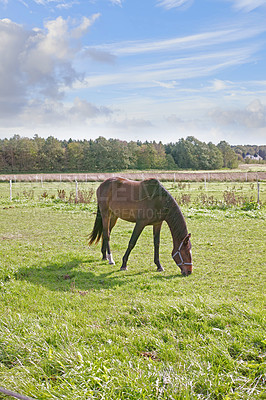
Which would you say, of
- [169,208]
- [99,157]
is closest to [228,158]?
[99,157]

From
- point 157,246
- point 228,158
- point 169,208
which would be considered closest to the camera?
point 169,208

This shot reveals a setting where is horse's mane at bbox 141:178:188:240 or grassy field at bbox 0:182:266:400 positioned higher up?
horse's mane at bbox 141:178:188:240

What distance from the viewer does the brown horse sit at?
20.7 ft

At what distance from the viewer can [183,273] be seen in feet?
20.8

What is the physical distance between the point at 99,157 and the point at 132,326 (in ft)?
232

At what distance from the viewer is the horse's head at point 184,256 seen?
→ 623cm

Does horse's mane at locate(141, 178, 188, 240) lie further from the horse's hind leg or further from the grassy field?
the horse's hind leg

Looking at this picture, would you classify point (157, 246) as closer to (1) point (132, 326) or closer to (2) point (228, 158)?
(1) point (132, 326)

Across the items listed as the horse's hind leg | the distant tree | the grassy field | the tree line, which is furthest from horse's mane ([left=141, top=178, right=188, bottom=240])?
the distant tree

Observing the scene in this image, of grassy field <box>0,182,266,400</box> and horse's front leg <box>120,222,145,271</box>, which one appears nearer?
grassy field <box>0,182,266,400</box>

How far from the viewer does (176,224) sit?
20.9 feet

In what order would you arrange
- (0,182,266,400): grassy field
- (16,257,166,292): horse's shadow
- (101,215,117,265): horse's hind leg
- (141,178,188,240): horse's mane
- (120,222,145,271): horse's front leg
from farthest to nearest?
(101,215,117,265): horse's hind leg
(120,222,145,271): horse's front leg
(141,178,188,240): horse's mane
(16,257,166,292): horse's shadow
(0,182,266,400): grassy field

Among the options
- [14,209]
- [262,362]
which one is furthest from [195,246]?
[14,209]

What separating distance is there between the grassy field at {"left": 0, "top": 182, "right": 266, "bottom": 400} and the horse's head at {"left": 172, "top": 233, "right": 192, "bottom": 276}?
21 cm
